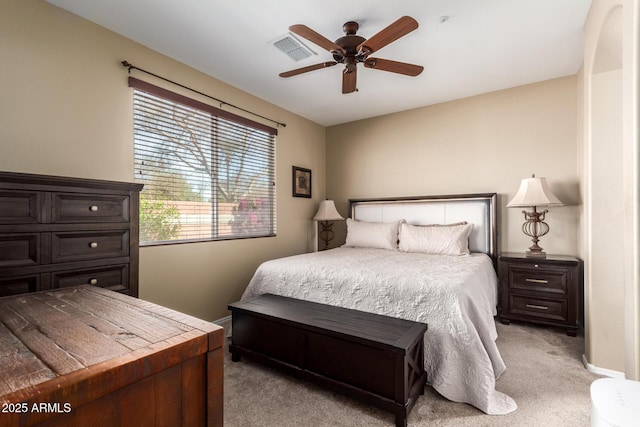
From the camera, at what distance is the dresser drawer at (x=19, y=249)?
1.44 metres

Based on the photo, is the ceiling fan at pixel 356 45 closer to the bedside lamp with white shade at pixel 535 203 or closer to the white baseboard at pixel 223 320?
the bedside lamp with white shade at pixel 535 203

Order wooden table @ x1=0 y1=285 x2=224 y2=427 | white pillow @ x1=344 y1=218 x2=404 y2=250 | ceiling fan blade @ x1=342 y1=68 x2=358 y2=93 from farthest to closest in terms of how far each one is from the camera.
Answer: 1. white pillow @ x1=344 y1=218 x2=404 y2=250
2. ceiling fan blade @ x1=342 y1=68 x2=358 y2=93
3. wooden table @ x1=0 y1=285 x2=224 y2=427

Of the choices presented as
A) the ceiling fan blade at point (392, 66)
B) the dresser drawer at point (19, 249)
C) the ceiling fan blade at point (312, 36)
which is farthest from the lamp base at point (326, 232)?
the dresser drawer at point (19, 249)

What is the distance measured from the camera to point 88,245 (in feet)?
5.57

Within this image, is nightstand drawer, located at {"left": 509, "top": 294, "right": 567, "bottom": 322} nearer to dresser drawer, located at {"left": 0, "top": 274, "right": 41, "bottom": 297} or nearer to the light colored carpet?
the light colored carpet

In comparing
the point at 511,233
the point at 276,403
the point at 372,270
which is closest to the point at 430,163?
the point at 511,233

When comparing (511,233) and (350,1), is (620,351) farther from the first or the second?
(350,1)

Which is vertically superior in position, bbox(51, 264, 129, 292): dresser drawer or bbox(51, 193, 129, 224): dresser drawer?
bbox(51, 193, 129, 224): dresser drawer

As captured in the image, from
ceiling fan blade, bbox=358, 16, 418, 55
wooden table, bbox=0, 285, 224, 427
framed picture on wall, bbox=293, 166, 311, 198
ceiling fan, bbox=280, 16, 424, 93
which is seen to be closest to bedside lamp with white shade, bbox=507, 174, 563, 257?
ceiling fan, bbox=280, 16, 424, 93

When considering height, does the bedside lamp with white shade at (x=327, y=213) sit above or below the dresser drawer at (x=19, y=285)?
above

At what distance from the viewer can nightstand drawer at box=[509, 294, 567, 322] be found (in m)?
2.89

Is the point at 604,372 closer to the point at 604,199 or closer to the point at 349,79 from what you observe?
the point at 604,199

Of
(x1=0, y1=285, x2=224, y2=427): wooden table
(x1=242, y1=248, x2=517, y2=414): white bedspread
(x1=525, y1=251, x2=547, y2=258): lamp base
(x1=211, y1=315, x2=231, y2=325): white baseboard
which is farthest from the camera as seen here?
(x1=211, y1=315, x2=231, y2=325): white baseboard

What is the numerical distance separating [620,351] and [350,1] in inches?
124
